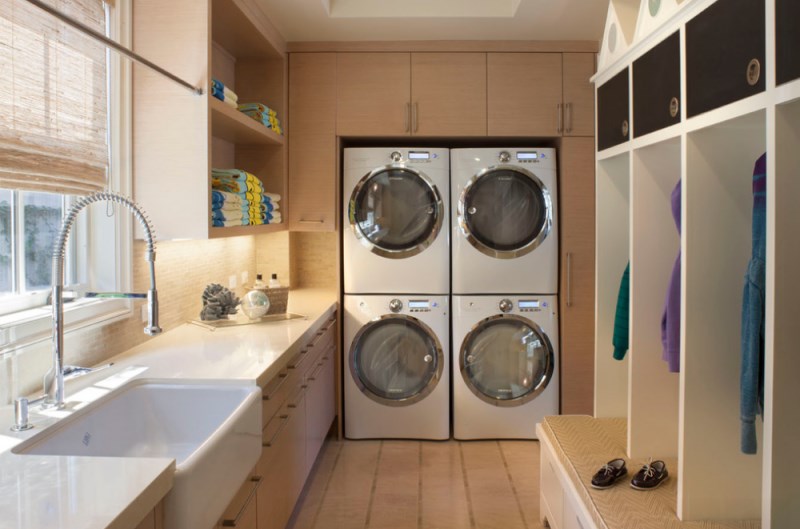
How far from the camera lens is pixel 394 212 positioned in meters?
3.63

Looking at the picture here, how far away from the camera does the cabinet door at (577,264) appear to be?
362 centimetres

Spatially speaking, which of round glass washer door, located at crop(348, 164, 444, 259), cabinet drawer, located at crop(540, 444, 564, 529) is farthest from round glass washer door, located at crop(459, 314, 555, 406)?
cabinet drawer, located at crop(540, 444, 564, 529)

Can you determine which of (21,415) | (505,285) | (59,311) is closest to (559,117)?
(505,285)

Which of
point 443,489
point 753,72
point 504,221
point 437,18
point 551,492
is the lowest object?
point 443,489

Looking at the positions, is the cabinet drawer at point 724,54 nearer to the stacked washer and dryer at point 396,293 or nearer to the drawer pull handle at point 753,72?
the drawer pull handle at point 753,72

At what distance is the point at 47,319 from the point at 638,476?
74.3 inches

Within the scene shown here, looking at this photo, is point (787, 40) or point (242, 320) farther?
point (242, 320)

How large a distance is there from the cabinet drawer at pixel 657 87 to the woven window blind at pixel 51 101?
6.16ft

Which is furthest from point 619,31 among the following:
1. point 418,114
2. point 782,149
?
point 418,114

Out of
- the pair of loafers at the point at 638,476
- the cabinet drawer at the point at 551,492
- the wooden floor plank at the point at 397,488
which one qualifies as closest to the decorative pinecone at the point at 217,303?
the wooden floor plank at the point at 397,488

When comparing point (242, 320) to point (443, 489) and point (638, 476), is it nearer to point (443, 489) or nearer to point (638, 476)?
point (443, 489)

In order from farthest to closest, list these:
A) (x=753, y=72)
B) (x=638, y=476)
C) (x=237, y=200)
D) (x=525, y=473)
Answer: (x=525, y=473)
(x=237, y=200)
(x=638, y=476)
(x=753, y=72)

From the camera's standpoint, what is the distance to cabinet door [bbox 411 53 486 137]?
3.63 metres

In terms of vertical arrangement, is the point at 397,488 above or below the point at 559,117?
below
